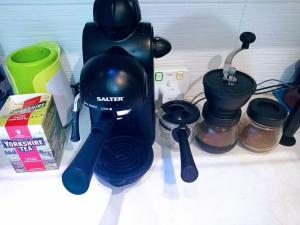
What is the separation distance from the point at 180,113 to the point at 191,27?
0.76 feet

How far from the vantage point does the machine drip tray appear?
49 cm

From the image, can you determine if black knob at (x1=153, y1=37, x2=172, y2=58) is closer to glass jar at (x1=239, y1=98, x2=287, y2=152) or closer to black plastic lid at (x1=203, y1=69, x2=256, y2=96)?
black plastic lid at (x1=203, y1=69, x2=256, y2=96)

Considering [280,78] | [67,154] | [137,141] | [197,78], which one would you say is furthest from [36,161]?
[280,78]

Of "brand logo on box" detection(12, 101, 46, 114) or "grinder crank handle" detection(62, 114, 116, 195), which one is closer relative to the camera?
"grinder crank handle" detection(62, 114, 116, 195)

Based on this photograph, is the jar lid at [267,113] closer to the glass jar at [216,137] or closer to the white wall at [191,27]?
the glass jar at [216,137]

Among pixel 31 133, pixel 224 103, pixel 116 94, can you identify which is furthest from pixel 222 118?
pixel 31 133

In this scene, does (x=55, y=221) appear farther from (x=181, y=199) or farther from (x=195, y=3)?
(x=195, y=3)

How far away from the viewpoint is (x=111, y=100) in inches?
14.6

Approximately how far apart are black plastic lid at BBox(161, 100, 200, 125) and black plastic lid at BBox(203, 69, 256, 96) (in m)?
0.07

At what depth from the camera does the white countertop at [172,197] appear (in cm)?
47

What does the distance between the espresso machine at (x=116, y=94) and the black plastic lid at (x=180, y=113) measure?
0.04 metres


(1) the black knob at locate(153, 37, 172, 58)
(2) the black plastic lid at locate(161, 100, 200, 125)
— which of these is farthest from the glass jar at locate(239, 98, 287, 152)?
(1) the black knob at locate(153, 37, 172, 58)

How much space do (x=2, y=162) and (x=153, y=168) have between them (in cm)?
34

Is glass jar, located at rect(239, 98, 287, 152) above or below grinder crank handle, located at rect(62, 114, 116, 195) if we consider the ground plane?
below
